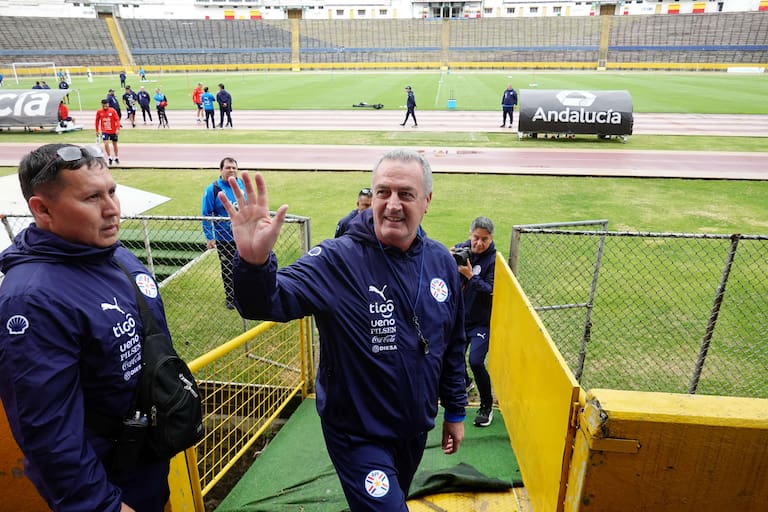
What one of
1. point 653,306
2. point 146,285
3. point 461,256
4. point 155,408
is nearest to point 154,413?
point 155,408

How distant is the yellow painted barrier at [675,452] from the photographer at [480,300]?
2.52 metres

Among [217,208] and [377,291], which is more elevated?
[377,291]

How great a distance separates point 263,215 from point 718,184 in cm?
1431

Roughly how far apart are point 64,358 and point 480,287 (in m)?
3.40

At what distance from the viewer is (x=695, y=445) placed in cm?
180

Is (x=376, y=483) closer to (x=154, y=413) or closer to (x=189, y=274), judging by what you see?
(x=154, y=413)

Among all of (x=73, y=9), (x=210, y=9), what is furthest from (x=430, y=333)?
(x=210, y=9)

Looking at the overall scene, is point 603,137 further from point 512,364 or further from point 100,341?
point 100,341

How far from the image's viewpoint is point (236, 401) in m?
4.02

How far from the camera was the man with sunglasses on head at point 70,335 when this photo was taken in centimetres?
167

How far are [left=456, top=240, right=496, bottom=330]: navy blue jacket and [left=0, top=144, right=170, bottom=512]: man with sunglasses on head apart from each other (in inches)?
116

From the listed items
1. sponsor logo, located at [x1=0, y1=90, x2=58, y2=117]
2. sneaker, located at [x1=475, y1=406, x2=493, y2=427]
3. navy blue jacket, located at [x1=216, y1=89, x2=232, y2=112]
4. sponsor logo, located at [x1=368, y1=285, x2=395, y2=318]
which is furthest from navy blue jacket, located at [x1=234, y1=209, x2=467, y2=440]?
sponsor logo, located at [x1=0, y1=90, x2=58, y2=117]

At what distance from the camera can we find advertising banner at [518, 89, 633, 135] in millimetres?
17734

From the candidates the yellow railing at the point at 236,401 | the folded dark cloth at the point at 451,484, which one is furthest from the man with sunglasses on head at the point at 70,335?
the folded dark cloth at the point at 451,484
